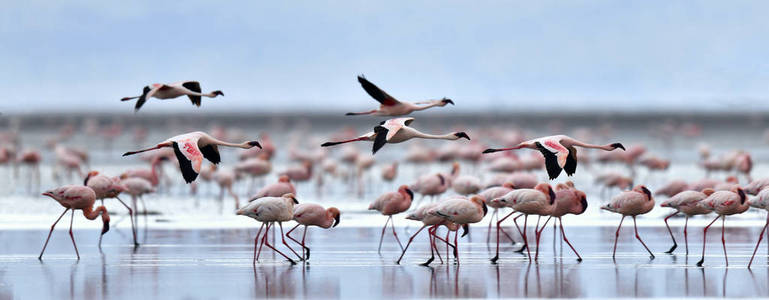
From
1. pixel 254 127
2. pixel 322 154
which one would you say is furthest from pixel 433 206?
pixel 254 127

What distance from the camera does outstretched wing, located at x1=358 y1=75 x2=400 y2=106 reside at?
1141 cm

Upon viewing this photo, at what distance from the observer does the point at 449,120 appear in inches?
1909

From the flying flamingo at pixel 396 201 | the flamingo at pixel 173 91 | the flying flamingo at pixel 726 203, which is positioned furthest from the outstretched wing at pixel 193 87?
the flying flamingo at pixel 726 203

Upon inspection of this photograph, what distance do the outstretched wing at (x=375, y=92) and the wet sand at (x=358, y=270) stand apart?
1.67 meters

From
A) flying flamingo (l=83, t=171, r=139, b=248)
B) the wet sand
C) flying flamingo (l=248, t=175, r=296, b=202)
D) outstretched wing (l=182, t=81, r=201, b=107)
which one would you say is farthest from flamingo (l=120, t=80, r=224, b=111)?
the wet sand

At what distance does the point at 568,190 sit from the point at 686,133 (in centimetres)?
2690

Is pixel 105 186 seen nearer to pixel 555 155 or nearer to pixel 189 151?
pixel 189 151

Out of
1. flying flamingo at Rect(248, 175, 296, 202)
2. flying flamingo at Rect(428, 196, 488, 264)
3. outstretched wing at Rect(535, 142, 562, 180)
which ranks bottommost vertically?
flying flamingo at Rect(428, 196, 488, 264)

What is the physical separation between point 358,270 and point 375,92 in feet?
6.94

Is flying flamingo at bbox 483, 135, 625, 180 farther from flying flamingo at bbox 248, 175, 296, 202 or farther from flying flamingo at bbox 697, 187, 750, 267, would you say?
flying flamingo at bbox 248, 175, 296, 202

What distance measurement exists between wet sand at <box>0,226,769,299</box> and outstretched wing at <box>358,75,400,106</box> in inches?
65.8

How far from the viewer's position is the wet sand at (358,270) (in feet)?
29.9

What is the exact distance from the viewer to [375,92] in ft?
37.7

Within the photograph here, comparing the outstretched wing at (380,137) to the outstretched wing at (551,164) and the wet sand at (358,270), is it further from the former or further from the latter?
the outstretched wing at (551,164)
